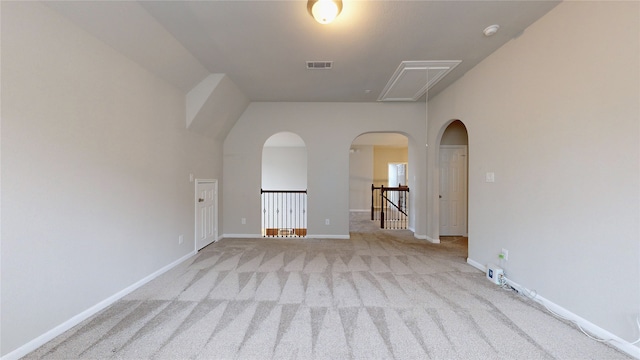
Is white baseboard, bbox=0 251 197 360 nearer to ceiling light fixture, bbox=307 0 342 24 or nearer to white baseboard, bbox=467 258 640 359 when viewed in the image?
ceiling light fixture, bbox=307 0 342 24

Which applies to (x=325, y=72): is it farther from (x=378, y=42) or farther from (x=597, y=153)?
(x=597, y=153)

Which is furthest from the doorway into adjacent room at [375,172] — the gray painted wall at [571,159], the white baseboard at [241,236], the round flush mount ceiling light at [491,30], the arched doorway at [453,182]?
the round flush mount ceiling light at [491,30]

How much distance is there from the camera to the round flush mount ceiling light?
2457mm

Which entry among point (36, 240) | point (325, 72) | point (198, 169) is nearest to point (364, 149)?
point (325, 72)

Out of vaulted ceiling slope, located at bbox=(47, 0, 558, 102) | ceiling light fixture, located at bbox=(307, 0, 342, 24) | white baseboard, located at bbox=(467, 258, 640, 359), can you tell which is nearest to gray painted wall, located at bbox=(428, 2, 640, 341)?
white baseboard, located at bbox=(467, 258, 640, 359)

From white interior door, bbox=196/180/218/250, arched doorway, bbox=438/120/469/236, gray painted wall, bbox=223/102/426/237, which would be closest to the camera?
white interior door, bbox=196/180/218/250

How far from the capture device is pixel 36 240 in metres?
1.73

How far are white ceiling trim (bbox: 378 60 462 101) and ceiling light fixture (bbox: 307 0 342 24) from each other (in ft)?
4.99

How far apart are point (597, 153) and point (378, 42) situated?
2245mm

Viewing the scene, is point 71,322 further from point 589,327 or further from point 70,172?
point 589,327

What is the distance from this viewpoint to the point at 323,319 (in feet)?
6.88

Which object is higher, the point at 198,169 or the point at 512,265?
the point at 198,169

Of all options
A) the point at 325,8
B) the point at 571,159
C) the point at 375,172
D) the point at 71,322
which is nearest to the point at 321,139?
the point at 325,8

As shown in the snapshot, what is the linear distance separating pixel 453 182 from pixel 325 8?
4530mm
